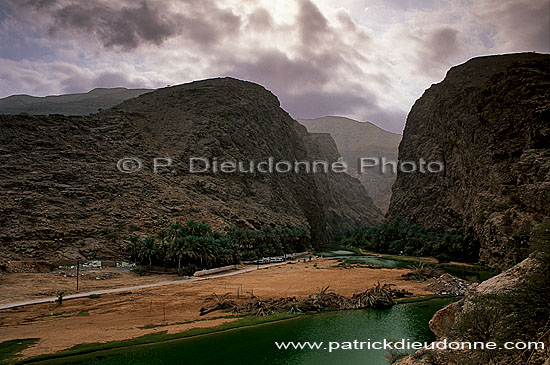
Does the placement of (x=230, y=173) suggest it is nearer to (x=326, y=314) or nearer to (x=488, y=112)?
Answer: (x=488, y=112)

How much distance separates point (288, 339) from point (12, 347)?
15644mm

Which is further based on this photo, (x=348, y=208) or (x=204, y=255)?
(x=348, y=208)

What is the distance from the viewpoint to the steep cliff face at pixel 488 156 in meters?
50.5

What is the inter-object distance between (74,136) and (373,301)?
2789 inches

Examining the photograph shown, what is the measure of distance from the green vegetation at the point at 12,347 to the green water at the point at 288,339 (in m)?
2.08

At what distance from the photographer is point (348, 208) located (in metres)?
168

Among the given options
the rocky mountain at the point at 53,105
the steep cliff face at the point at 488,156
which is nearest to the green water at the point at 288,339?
the steep cliff face at the point at 488,156

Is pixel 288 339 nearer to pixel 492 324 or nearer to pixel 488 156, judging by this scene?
pixel 492 324

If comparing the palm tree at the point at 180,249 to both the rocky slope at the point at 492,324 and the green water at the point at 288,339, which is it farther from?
the rocky slope at the point at 492,324

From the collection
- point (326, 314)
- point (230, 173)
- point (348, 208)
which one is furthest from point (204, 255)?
point (348, 208)

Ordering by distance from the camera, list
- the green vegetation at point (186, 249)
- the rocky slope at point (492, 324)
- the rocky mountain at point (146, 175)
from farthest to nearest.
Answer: the rocky mountain at point (146, 175) → the green vegetation at point (186, 249) → the rocky slope at point (492, 324)

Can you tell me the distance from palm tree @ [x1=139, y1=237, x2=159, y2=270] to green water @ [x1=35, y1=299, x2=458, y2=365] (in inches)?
1088

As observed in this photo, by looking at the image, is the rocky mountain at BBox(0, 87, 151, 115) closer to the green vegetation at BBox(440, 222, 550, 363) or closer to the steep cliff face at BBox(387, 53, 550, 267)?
the steep cliff face at BBox(387, 53, 550, 267)

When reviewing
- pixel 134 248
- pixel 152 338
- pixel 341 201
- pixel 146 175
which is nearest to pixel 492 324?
pixel 152 338
